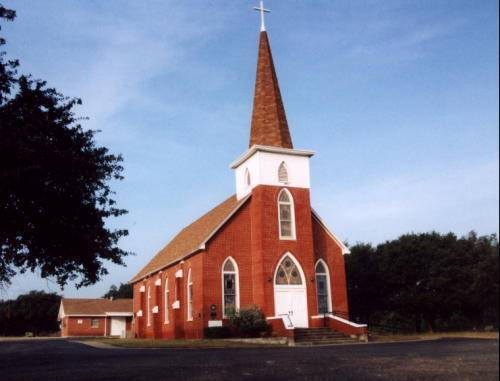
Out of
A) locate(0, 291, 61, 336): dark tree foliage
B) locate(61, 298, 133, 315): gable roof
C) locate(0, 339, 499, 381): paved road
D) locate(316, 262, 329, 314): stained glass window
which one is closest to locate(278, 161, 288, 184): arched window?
locate(316, 262, 329, 314): stained glass window

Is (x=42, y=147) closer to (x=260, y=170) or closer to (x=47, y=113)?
(x=47, y=113)

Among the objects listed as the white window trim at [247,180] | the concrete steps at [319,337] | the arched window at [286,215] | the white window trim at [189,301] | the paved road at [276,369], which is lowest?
the concrete steps at [319,337]

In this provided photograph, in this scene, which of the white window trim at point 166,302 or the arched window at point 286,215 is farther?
the white window trim at point 166,302

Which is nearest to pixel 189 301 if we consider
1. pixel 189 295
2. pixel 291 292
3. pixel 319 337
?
pixel 189 295

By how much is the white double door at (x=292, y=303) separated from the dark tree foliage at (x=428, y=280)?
14.8m

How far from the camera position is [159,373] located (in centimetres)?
1242

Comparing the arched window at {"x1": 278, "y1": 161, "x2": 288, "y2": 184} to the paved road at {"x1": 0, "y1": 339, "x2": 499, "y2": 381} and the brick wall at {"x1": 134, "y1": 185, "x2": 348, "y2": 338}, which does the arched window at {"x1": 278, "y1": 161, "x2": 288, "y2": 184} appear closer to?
the brick wall at {"x1": 134, "y1": 185, "x2": 348, "y2": 338}

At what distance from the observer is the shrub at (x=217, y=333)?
29.6 metres

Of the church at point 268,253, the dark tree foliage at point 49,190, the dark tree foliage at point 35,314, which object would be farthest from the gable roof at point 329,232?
the dark tree foliage at point 35,314

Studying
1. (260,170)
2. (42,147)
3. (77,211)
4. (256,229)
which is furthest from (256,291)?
(42,147)

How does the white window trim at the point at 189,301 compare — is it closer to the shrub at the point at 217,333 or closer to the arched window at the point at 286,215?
the shrub at the point at 217,333

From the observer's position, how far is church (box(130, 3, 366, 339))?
31.3 m

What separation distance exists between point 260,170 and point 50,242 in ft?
57.6

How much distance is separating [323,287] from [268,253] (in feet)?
17.0
